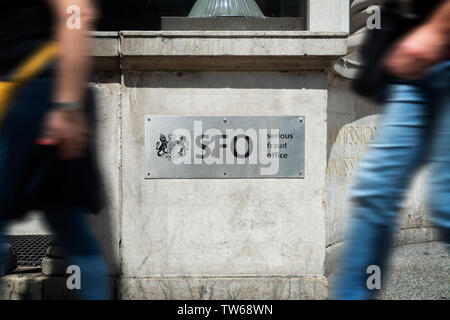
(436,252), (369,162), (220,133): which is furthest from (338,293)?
(436,252)

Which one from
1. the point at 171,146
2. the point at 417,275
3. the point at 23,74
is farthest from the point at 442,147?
the point at 417,275

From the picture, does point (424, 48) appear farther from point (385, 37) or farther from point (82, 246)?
point (82, 246)

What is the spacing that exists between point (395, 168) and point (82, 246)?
121 centimetres

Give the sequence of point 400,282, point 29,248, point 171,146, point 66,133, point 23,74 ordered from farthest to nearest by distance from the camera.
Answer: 1. point 29,248
2. point 400,282
3. point 171,146
4. point 23,74
5. point 66,133

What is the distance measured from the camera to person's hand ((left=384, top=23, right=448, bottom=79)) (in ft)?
5.93

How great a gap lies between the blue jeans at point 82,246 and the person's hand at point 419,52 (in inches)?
51.6

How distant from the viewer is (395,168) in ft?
6.03

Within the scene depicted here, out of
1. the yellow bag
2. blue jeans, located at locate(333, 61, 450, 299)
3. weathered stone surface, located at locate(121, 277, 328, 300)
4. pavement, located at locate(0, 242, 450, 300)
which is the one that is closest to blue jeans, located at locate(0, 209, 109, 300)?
the yellow bag

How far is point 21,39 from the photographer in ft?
6.38

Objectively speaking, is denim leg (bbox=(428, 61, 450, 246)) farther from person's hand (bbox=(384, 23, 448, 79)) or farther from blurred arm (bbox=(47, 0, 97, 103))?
blurred arm (bbox=(47, 0, 97, 103))

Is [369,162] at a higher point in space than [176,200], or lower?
higher

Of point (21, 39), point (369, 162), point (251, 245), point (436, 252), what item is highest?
point (21, 39)

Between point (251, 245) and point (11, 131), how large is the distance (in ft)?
7.17

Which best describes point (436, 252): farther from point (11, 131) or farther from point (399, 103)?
point (11, 131)
